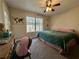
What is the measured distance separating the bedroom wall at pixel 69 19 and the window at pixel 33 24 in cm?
151

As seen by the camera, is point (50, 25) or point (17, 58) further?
point (50, 25)

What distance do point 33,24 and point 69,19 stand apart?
10.6ft

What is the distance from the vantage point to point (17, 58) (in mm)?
1938

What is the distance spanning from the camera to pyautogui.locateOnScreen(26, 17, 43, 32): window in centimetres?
703

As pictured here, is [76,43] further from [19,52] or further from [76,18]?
[19,52]

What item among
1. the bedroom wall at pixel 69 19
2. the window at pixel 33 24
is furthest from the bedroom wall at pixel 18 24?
the bedroom wall at pixel 69 19

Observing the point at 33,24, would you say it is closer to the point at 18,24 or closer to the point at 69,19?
the point at 18,24

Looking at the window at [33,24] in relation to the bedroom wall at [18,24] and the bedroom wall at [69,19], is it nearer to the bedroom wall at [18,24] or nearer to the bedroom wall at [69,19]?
the bedroom wall at [18,24]

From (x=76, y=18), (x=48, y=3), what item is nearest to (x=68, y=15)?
(x=76, y=18)

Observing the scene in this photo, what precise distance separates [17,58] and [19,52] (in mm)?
163

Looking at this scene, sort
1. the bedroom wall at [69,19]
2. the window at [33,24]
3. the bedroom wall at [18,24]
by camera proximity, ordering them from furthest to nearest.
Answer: the window at [33,24] → the bedroom wall at [18,24] → the bedroom wall at [69,19]

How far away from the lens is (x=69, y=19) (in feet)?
18.2

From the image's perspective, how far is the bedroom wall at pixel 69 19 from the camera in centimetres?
502

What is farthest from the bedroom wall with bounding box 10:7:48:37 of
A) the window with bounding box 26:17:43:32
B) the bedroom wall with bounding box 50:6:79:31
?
the bedroom wall with bounding box 50:6:79:31
